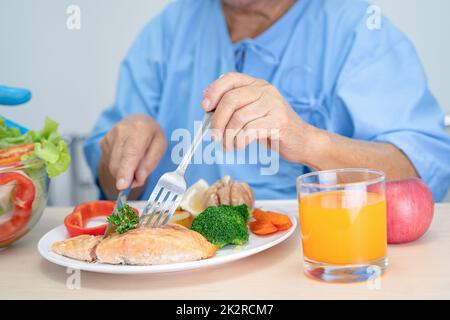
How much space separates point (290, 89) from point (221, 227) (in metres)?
0.97

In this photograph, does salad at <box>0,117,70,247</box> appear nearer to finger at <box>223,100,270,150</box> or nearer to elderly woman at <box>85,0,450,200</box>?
elderly woman at <box>85,0,450,200</box>

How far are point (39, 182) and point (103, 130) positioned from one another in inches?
36.2

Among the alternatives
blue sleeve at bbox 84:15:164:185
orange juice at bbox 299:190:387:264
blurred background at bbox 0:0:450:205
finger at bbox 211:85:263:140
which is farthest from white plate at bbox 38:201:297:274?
blurred background at bbox 0:0:450:205

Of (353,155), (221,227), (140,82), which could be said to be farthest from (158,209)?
(140,82)

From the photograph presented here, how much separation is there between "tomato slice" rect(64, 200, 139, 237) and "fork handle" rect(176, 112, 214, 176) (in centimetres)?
13

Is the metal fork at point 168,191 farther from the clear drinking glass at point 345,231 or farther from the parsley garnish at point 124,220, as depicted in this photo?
the clear drinking glass at point 345,231

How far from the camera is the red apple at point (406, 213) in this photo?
1.06m

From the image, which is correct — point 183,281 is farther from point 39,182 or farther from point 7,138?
point 7,138

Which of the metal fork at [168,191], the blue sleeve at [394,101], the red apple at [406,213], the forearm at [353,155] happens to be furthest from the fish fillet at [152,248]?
the blue sleeve at [394,101]

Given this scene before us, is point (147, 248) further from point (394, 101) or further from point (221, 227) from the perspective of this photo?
point (394, 101)

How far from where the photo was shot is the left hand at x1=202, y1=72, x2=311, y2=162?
44.9 inches

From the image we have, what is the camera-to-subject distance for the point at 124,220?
100 centimetres
